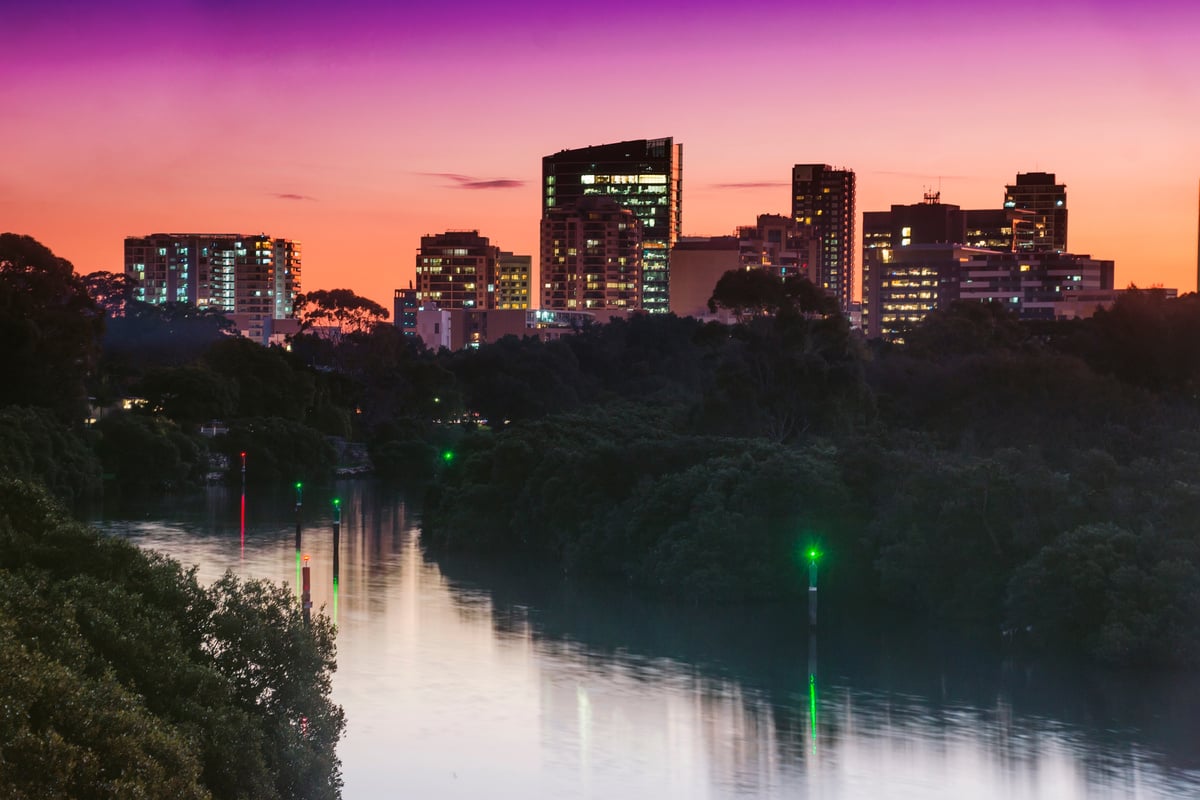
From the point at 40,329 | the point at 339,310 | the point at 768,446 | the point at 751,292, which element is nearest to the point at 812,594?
the point at 768,446

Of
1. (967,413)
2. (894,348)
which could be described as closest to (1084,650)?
(967,413)

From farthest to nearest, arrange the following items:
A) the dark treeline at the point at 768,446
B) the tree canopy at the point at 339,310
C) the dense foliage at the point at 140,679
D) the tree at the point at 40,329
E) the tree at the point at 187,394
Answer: the tree canopy at the point at 339,310 < the tree at the point at 187,394 < the tree at the point at 40,329 < the dark treeline at the point at 768,446 < the dense foliage at the point at 140,679

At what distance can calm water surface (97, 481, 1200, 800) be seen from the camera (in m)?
23.7

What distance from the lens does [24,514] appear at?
725 inches

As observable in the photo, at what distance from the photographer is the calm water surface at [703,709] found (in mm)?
23719

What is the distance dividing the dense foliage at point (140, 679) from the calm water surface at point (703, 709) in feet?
17.2

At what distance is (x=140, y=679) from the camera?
15.2m

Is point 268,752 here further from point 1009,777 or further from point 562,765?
point 1009,777

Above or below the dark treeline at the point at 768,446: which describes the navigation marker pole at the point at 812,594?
below

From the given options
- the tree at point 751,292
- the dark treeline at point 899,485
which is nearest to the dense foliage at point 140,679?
the dark treeline at point 899,485

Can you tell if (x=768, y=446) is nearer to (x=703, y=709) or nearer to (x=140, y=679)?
(x=703, y=709)

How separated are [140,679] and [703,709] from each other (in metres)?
15.0

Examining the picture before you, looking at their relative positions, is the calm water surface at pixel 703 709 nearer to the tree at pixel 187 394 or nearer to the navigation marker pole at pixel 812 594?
the navigation marker pole at pixel 812 594

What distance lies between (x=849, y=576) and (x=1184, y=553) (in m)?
9.05
